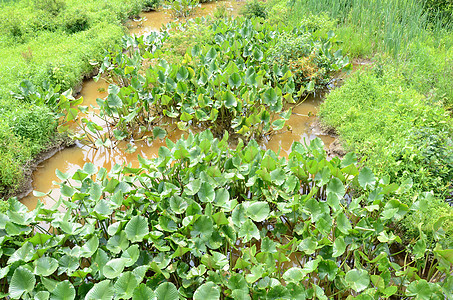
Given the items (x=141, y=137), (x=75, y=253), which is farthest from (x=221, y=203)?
(x=141, y=137)

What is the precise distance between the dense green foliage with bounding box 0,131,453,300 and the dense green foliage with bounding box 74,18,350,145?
0.99m

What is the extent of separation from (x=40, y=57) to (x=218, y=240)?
4693 millimetres

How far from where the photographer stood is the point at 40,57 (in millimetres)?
5520

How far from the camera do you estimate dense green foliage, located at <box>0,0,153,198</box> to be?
13.1ft

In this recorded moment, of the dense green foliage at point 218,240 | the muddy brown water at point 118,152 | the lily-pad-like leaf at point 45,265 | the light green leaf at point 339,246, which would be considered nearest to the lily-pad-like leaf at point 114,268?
the dense green foliage at point 218,240

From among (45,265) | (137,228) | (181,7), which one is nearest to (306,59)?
(137,228)

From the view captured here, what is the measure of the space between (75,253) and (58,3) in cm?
644

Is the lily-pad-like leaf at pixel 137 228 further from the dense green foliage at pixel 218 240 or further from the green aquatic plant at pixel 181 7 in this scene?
the green aquatic plant at pixel 181 7

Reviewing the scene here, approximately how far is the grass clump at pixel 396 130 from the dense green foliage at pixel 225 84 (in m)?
0.60

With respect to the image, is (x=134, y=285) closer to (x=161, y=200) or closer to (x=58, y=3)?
(x=161, y=200)

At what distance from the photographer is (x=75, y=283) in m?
2.51

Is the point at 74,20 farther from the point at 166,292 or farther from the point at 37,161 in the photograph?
the point at 166,292

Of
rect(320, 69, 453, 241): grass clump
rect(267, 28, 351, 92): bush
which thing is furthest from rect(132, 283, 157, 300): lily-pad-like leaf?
rect(267, 28, 351, 92): bush

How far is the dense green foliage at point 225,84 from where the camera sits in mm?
4215
